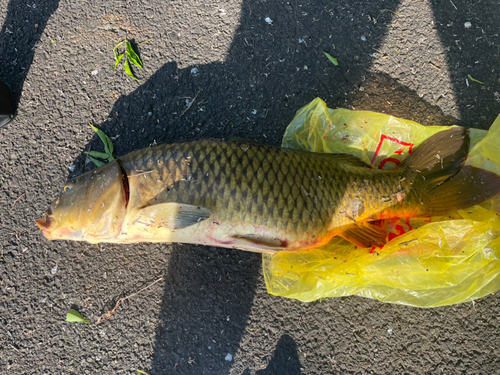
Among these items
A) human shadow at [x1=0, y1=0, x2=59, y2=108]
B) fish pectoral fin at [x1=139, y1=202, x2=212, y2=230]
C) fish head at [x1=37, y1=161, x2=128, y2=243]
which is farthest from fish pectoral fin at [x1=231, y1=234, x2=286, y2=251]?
human shadow at [x1=0, y1=0, x2=59, y2=108]

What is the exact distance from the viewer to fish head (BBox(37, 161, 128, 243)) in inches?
74.0

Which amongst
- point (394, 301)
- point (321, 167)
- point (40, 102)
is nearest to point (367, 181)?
point (321, 167)

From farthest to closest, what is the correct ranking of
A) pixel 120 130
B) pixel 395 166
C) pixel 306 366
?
1. pixel 120 130
2. pixel 395 166
3. pixel 306 366

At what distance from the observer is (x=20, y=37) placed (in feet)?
9.08

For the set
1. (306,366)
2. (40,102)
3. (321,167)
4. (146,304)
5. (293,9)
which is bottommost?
(306,366)

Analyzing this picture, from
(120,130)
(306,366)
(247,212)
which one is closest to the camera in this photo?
(247,212)

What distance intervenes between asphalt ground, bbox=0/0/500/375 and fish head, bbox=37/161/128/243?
0.48 meters

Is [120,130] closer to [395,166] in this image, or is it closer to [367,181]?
[367,181]

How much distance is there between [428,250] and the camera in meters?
2.01

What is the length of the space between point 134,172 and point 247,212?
748 millimetres

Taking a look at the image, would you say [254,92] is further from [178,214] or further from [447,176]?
[447,176]

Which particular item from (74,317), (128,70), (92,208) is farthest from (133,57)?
(74,317)

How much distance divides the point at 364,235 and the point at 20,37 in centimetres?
340

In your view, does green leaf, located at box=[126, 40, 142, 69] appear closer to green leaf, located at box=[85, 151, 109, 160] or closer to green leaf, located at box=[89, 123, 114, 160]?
green leaf, located at box=[89, 123, 114, 160]
